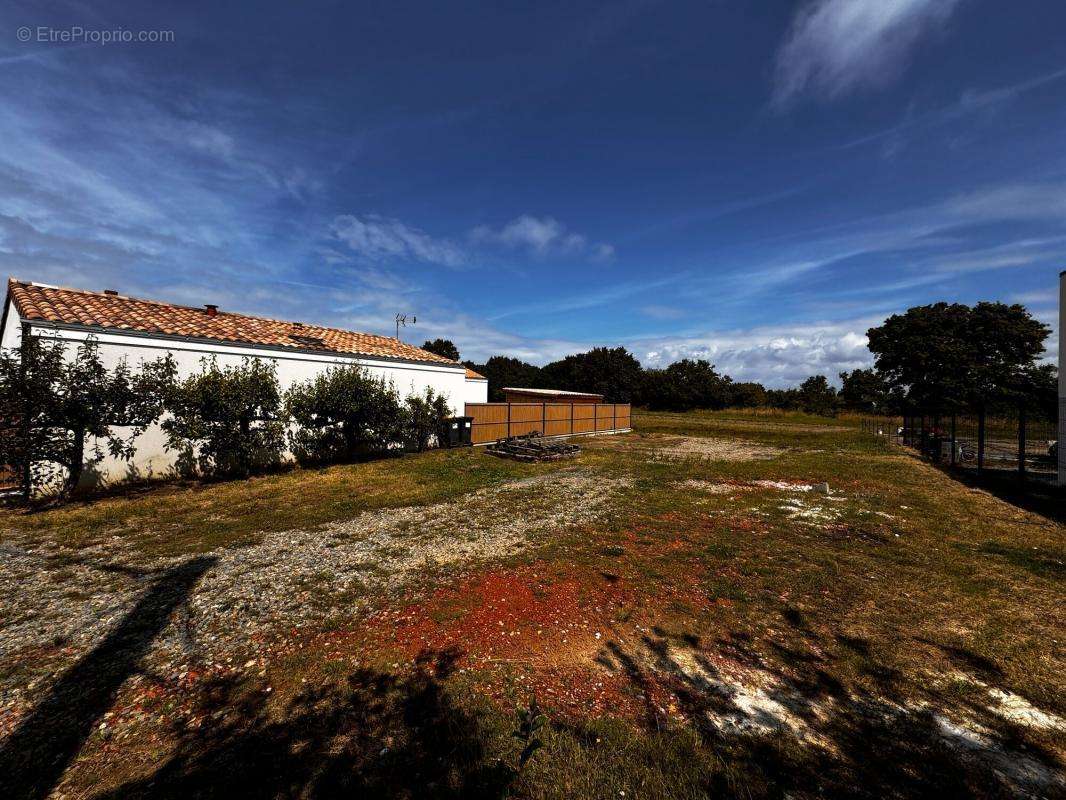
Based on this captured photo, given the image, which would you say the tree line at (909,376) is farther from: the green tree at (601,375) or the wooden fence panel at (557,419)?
the wooden fence panel at (557,419)

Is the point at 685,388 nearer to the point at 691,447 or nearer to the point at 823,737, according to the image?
the point at 691,447

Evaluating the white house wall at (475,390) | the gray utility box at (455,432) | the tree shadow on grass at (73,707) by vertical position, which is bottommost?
the tree shadow on grass at (73,707)

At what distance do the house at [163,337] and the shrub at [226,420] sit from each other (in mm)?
585

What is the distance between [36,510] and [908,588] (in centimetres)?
1731

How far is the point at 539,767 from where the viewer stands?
2963mm

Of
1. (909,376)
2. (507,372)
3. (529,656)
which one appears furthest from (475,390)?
(909,376)

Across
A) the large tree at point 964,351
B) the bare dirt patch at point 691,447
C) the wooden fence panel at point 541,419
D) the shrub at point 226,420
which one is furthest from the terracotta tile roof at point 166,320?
the large tree at point 964,351

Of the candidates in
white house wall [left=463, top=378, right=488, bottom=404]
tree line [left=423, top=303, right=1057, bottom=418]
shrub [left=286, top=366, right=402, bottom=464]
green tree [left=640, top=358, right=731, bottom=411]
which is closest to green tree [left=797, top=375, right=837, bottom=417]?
tree line [left=423, top=303, right=1057, bottom=418]

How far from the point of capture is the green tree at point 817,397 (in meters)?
57.6

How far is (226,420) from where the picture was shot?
41.6ft

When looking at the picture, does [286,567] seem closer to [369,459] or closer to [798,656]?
[798,656]

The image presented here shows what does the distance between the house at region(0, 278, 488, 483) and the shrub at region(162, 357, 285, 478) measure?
585mm

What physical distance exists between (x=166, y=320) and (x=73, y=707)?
14581 millimetres

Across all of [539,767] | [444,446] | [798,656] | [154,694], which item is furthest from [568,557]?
[444,446]
